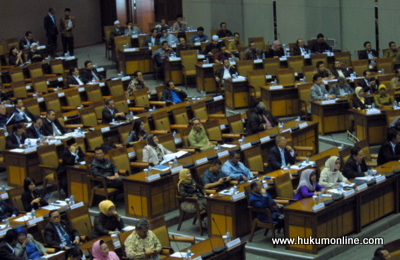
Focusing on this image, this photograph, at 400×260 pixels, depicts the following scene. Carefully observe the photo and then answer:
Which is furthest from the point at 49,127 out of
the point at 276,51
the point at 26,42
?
the point at 276,51

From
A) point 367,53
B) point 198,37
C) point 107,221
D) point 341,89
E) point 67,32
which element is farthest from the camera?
point 67,32

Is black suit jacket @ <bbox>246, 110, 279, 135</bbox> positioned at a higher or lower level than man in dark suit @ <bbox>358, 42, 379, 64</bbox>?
lower

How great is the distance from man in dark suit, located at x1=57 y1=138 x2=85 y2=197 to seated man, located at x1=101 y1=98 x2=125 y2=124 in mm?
1862

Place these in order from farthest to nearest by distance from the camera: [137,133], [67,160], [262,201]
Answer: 1. [137,133]
2. [67,160]
3. [262,201]

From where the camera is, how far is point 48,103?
14.8 meters

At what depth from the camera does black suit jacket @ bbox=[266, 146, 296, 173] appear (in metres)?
11.4

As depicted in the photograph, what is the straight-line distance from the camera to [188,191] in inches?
415

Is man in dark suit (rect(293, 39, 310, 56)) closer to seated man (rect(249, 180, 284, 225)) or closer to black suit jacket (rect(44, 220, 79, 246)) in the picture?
seated man (rect(249, 180, 284, 225))

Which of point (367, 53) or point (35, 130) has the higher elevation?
point (367, 53)

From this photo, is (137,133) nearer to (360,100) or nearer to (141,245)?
(141,245)

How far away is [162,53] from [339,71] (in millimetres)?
4495

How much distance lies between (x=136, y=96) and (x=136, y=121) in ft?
7.92

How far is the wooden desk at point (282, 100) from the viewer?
15.3m

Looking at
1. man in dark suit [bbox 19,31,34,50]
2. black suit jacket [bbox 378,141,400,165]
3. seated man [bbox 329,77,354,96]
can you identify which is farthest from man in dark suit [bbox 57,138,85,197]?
man in dark suit [bbox 19,31,34,50]
